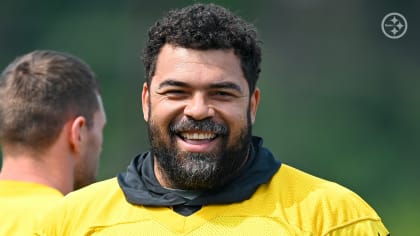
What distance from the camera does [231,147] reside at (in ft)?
9.05

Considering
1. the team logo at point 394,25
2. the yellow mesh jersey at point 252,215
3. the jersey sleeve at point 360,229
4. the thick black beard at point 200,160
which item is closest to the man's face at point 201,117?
the thick black beard at point 200,160

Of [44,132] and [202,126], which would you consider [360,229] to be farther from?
[44,132]

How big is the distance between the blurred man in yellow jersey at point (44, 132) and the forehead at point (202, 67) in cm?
77

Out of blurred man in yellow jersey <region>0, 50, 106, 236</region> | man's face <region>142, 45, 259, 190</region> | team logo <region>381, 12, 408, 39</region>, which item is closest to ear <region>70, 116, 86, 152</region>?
blurred man in yellow jersey <region>0, 50, 106, 236</region>

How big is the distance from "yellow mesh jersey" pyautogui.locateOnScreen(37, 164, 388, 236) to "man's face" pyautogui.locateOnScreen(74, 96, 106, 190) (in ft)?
2.21

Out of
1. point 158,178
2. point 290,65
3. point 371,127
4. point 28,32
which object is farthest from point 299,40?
point 158,178

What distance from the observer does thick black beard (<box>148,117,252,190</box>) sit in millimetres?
2744

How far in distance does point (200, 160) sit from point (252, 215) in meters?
0.20

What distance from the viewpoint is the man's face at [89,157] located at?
3.54 m

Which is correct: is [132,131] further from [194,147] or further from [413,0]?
[194,147]

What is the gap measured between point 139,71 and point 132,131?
0.63 metres

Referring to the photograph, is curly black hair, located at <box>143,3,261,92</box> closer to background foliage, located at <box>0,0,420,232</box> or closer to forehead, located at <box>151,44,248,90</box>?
forehead, located at <box>151,44,248,90</box>

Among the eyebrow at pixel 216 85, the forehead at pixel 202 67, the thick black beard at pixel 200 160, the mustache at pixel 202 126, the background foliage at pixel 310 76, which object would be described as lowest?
the background foliage at pixel 310 76

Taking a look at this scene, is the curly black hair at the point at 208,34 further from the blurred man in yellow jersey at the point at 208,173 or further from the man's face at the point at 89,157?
the man's face at the point at 89,157
